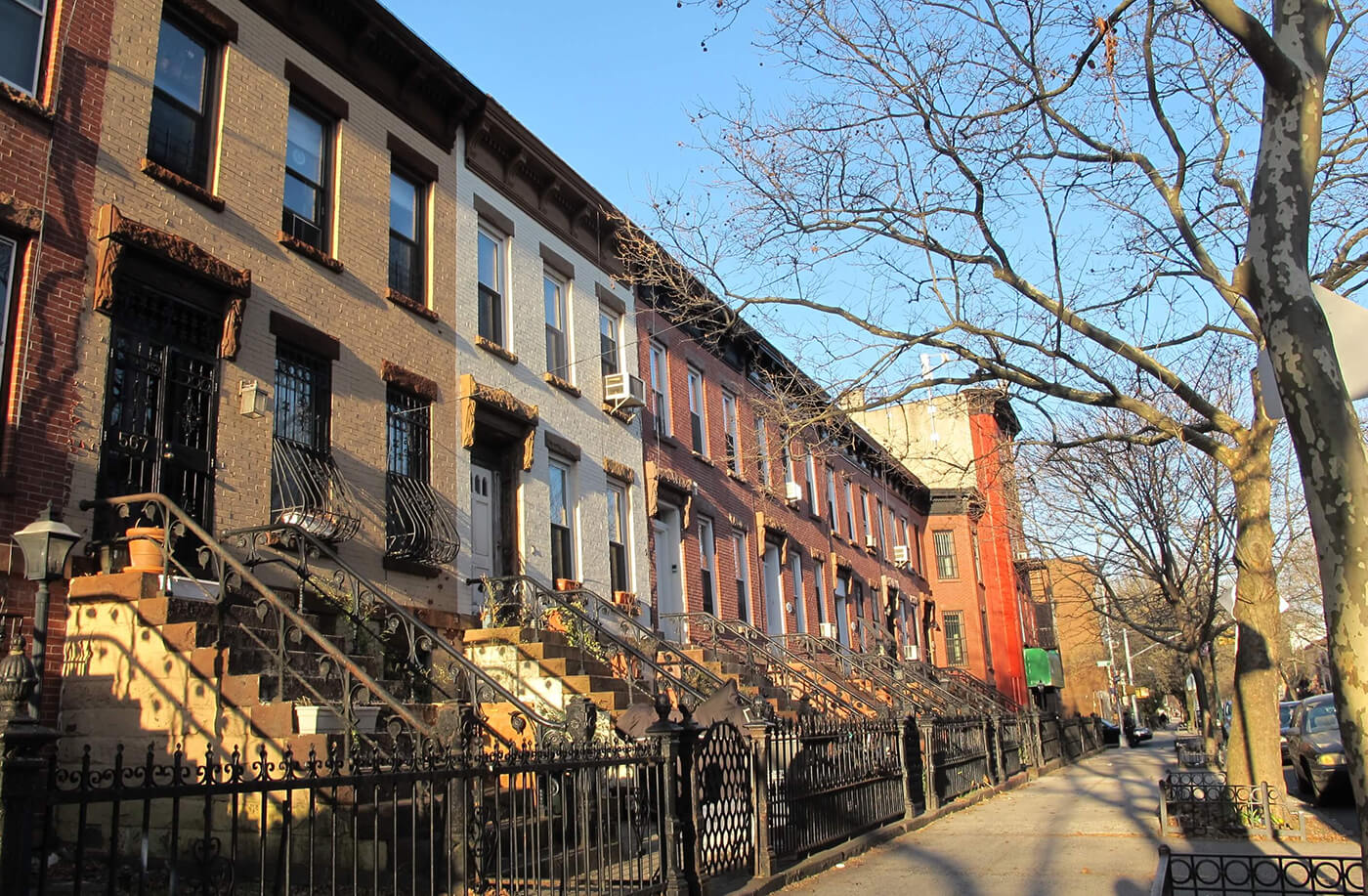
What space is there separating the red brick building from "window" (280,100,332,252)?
2691 millimetres

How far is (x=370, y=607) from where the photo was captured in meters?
11.3

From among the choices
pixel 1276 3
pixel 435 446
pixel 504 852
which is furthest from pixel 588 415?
pixel 1276 3

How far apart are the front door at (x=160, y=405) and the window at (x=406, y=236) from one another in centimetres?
359

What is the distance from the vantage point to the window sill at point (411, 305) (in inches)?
525

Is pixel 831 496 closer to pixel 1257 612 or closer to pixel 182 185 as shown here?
pixel 1257 612

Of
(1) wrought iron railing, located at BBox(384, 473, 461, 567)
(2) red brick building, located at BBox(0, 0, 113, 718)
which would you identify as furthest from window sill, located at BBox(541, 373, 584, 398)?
(2) red brick building, located at BBox(0, 0, 113, 718)

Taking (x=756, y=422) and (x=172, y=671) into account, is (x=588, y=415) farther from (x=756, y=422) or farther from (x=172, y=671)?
(x=172, y=671)

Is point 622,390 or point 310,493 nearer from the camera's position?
point 310,493

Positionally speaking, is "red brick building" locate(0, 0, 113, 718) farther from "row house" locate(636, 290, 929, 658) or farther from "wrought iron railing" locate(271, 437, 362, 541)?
"row house" locate(636, 290, 929, 658)

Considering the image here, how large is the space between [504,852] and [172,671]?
9.56ft

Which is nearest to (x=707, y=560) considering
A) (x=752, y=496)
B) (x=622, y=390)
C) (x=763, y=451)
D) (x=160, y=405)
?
(x=752, y=496)

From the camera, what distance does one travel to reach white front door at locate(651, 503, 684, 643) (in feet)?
64.2

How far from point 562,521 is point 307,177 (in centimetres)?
626

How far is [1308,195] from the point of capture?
550 centimetres
